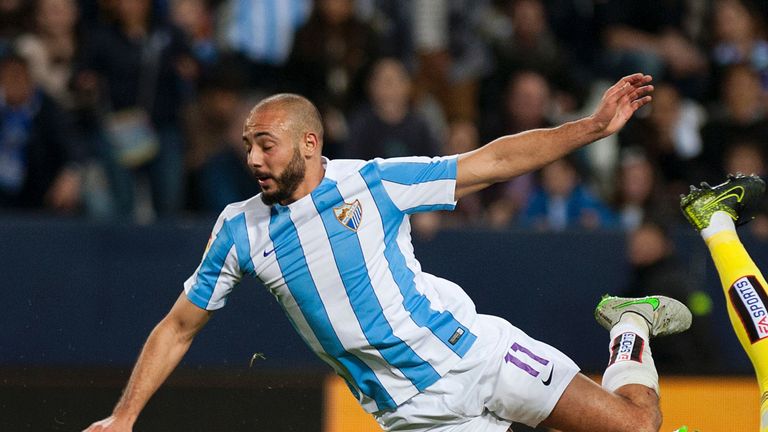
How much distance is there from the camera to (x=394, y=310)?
5.30 metres

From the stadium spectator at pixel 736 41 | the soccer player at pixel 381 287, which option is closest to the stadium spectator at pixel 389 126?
the stadium spectator at pixel 736 41

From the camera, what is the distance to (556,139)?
521cm

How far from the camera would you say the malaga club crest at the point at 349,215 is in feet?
17.4

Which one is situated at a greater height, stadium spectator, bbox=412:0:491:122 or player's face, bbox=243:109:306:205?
stadium spectator, bbox=412:0:491:122

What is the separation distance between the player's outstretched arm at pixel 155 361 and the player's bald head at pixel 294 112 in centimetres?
80

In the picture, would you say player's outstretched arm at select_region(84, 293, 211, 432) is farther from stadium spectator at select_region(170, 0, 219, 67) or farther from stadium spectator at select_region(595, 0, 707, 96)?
stadium spectator at select_region(595, 0, 707, 96)

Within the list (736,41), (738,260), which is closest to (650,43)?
(736,41)

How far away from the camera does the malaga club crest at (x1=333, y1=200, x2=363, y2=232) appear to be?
Answer: 5.32 meters

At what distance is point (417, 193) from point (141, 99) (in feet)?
14.2

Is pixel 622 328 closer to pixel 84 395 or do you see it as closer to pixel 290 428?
pixel 290 428

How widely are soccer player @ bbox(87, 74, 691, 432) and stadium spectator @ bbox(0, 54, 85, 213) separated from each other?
12.7 ft

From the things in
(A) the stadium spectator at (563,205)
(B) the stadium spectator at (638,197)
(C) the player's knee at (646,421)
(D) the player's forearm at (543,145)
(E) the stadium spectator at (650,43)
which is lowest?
(C) the player's knee at (646,421)

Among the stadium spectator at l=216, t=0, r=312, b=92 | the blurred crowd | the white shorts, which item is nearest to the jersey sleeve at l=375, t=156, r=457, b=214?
the white shorts

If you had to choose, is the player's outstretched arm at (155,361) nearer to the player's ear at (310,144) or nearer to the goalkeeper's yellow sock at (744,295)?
the player's ear at (310,144)
